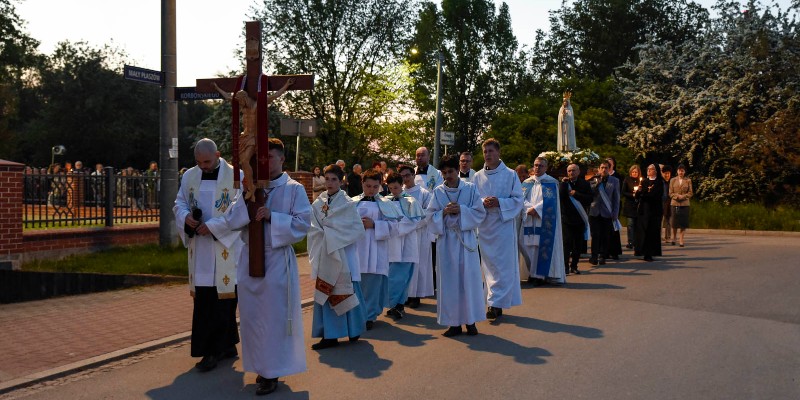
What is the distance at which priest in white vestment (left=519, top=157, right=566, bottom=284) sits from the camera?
1255 centimetres

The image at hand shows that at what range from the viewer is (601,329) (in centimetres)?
855

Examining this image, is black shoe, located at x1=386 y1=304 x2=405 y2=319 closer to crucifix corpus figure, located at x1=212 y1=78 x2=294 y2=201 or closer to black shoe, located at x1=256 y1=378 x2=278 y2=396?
black shoe, located at x1=256 y1=378 x2=278 y2=396

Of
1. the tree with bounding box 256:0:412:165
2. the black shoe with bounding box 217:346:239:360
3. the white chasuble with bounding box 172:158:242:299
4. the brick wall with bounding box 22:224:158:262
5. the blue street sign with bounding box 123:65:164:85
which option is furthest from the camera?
the tree with bounding box 256:0:412:165

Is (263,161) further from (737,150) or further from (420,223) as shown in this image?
(737,150)

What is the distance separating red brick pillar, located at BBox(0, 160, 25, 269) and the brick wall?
0.70 ft

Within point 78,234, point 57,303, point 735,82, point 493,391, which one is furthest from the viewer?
point 735,82

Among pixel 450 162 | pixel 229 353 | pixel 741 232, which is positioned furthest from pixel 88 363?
pixel 741 232

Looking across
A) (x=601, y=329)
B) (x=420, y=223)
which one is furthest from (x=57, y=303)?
(x=601, y=329)

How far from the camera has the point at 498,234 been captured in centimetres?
958

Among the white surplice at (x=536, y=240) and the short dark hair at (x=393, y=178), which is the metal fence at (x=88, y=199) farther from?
the white surplice at (x=536, y=240)

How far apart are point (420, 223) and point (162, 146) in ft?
20.8

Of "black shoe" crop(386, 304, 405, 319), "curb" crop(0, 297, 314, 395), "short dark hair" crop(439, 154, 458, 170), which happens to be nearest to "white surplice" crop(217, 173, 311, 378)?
"curb" crop(0, 297, 314, 395)

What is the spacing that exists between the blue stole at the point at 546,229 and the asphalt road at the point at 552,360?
5.08 feet

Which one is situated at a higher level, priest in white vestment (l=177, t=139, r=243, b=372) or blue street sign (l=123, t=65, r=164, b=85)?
blue street sign (l=123, t=65, r=164, b=85)
